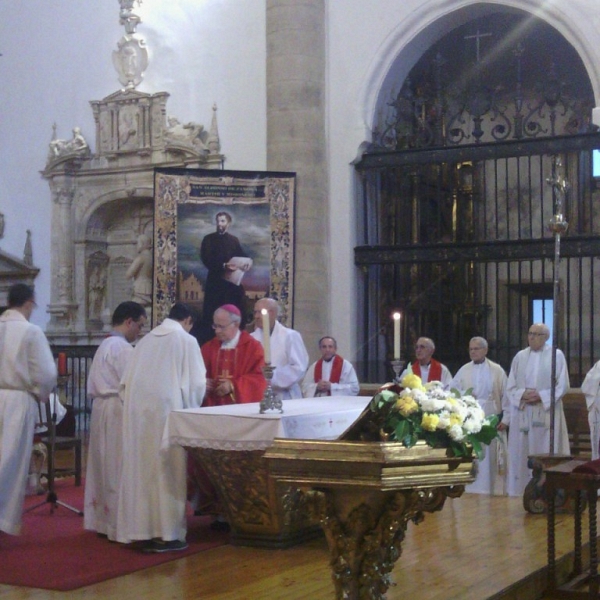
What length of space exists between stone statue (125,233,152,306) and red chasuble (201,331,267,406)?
21.2 feet

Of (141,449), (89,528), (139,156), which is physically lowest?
(89,528)

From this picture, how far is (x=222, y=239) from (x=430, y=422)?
21.7 ft

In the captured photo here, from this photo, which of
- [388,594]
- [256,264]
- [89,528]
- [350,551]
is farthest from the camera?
[256,264]

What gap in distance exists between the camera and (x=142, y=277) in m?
14.0

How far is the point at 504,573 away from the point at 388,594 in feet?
2.55

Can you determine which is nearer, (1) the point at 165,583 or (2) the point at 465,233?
(1) the point at 165,583

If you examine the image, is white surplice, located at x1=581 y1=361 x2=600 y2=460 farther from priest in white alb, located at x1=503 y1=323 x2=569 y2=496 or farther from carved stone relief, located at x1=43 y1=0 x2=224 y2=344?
carved stone relief, located at x1=43 y1=0 x2=224 y2=344

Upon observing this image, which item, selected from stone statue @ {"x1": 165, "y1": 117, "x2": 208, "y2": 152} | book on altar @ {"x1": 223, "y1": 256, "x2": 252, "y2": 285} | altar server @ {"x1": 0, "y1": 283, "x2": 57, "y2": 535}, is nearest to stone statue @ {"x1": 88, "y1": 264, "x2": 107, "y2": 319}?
stone statue @ {"x1": 165, "y1": 117, "x2": 208, "y2": 152}

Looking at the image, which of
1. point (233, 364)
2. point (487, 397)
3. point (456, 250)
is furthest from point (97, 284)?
point (233, 364)

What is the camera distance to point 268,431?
624cm

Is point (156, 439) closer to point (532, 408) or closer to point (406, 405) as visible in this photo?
point (406, 405)

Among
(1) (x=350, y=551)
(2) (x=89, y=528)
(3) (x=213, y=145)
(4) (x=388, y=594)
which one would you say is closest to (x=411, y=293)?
(3) (x=213, y=145)

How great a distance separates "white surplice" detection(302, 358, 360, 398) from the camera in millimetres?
9828

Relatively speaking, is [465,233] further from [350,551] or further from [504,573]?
[350,551]
